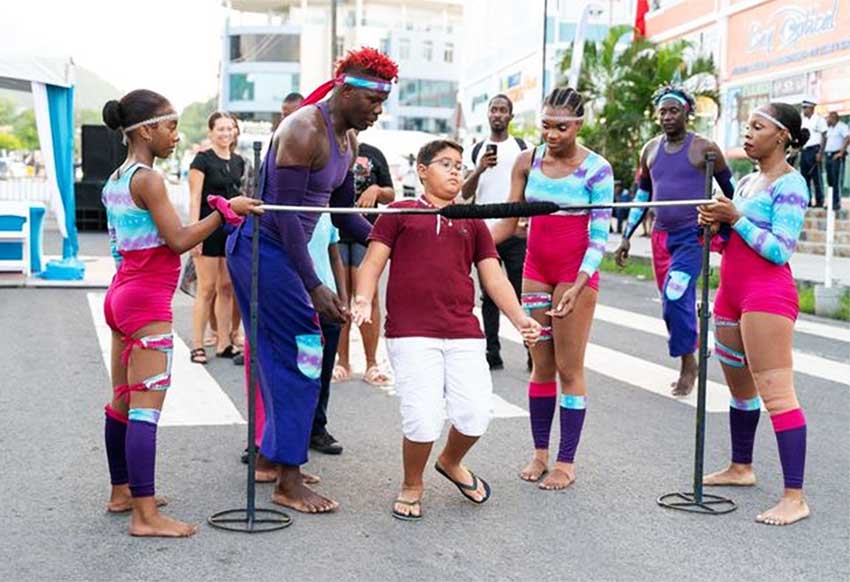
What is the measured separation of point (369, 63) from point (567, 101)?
3.82ft

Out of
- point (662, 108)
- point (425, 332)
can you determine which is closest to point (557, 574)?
point (425, 332)

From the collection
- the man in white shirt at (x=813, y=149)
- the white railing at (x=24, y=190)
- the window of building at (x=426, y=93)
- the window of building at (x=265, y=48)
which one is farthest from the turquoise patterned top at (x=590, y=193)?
the window of building at (x=265, y=48)

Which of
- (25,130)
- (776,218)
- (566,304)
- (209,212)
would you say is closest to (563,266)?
(566,304)

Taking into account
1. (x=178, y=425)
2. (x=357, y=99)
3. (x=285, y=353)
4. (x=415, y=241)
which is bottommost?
(x=178, y=425)

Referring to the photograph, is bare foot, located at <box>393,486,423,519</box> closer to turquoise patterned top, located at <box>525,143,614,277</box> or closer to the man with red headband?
the man with red headband

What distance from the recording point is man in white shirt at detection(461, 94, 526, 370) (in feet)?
28.1

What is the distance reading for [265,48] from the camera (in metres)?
93.6

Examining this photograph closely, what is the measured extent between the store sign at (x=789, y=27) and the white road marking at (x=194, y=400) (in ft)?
62.9

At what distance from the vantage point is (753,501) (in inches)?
214

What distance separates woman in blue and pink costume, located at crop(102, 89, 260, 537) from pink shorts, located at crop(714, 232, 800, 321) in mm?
2247

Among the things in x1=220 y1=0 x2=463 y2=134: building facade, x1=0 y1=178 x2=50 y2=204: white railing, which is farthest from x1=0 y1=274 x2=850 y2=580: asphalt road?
x1=220 y1=0 x2=463 y2=134: building facade

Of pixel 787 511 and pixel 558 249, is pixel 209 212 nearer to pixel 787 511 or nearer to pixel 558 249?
pixel 558 249

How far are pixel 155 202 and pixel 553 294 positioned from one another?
6.91ft

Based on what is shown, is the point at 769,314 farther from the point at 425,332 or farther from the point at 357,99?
the point at 357,99
